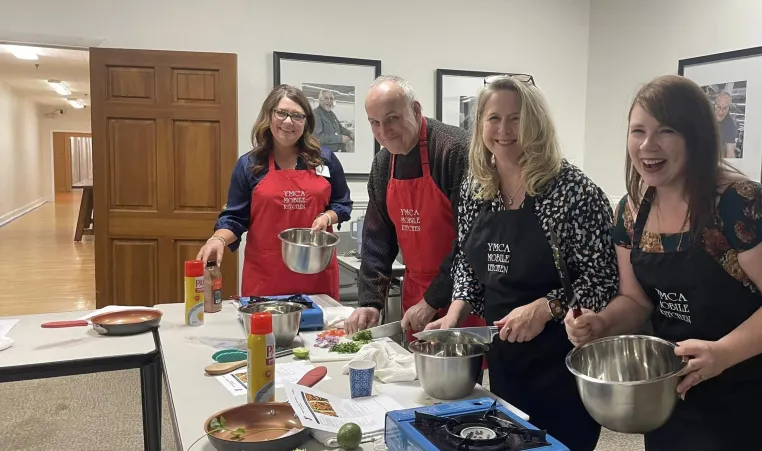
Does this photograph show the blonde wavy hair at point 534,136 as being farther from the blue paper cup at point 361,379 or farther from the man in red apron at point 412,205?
the blue paper cup at point 361,379

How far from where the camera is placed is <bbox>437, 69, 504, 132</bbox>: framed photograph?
4.91 meters

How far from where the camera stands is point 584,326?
1426 millimetres

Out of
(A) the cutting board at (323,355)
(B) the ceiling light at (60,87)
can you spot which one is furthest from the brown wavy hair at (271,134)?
(B) the ceiling light at (60,87)

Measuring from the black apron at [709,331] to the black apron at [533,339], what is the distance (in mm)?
290

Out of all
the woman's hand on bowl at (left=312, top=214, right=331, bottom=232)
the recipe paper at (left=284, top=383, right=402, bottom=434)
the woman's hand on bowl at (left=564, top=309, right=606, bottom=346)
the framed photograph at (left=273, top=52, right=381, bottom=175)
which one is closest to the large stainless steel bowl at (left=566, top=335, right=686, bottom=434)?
the woman's hand on bowl at (left=564, top=309, right=606, bottom=346)

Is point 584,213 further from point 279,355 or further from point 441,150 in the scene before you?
point 279,355

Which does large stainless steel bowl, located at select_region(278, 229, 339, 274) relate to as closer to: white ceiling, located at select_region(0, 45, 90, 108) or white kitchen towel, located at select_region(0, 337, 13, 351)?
white kitchen towel, located at select_region(0, 337, 13, 351)

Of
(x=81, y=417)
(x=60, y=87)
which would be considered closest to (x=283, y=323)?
(x=81, y=417)

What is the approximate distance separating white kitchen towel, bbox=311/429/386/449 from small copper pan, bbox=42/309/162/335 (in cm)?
106

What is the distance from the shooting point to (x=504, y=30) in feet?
16.6

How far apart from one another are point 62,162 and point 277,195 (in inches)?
859

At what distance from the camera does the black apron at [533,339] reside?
5.33 feet


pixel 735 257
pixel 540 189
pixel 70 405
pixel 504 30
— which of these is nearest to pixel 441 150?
pixel 540 189

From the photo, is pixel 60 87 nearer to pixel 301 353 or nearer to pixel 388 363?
pixel 301 353
